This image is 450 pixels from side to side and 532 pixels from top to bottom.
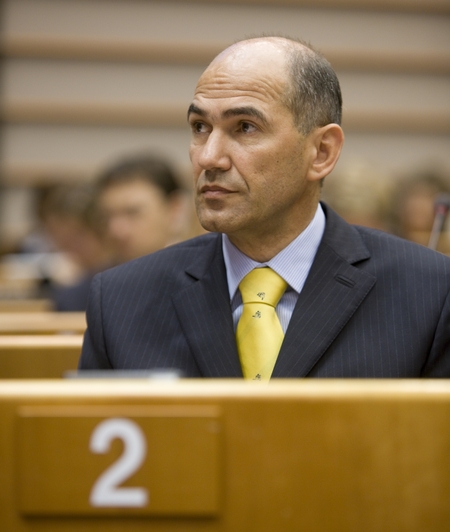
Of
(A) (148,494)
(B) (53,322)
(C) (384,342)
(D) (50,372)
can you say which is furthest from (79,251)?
(A) (148,494)

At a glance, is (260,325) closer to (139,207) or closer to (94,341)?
(94,341)

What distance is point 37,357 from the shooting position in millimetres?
1439

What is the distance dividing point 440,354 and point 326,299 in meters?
0.22

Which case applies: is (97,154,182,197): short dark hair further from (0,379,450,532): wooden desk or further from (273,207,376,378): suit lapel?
(0,379,450,532): wooden desk

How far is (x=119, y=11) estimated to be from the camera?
20.5 feet

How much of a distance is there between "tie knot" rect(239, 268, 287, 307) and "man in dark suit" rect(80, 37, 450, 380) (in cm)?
1

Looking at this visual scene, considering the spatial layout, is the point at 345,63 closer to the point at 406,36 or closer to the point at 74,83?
the point at 406,36

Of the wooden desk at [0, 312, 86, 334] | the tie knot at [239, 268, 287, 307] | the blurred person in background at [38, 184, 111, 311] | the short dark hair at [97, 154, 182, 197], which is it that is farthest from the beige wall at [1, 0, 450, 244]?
the tie knot at [239, 268, 287, 307]

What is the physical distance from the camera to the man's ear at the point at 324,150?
1.51 metres

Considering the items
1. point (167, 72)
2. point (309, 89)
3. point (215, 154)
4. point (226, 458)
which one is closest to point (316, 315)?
point (215, 154)

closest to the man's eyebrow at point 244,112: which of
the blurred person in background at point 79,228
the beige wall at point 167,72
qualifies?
the blurred person in background at point 79,228

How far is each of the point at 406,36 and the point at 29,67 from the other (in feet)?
10.6

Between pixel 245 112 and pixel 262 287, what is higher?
pixel 245 112

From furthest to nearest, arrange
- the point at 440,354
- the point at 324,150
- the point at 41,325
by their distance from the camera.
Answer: the point at 41,325 < the point at 324,150 < the point at 440,354
